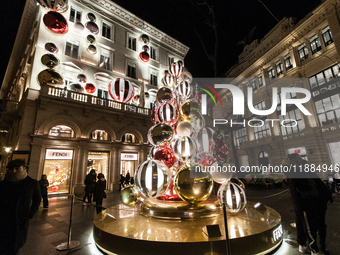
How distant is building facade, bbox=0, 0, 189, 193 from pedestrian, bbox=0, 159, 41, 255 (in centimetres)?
704

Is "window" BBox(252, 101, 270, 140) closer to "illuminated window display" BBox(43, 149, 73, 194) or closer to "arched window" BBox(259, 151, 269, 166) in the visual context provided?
"arched window" BBox(259, 151, 269, 166)

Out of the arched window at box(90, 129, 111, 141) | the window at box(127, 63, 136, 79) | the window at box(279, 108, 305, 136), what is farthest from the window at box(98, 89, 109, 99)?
the window at box(279, 108, 305, 136)

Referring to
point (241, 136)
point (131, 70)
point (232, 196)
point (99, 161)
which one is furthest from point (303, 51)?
point (99, 161)

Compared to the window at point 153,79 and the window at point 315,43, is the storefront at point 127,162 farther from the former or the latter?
the window at point 315,43

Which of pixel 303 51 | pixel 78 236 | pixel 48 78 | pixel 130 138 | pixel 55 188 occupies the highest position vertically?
pixel 303 51

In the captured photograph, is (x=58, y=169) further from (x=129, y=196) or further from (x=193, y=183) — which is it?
(x=193, y=183)

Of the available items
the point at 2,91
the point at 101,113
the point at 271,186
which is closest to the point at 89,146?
the point at 101,113

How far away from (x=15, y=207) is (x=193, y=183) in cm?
249

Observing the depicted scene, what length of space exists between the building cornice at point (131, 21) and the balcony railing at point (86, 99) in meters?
8.71

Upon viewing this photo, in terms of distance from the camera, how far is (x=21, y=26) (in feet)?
Result: 52.8

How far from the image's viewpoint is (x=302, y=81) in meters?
19.6

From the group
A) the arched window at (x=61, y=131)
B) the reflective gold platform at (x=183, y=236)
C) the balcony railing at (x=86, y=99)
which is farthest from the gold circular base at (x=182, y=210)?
the balcony railing at (x=86, y=99)

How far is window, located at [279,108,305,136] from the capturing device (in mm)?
20112

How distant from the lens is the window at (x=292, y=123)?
20.1 m
